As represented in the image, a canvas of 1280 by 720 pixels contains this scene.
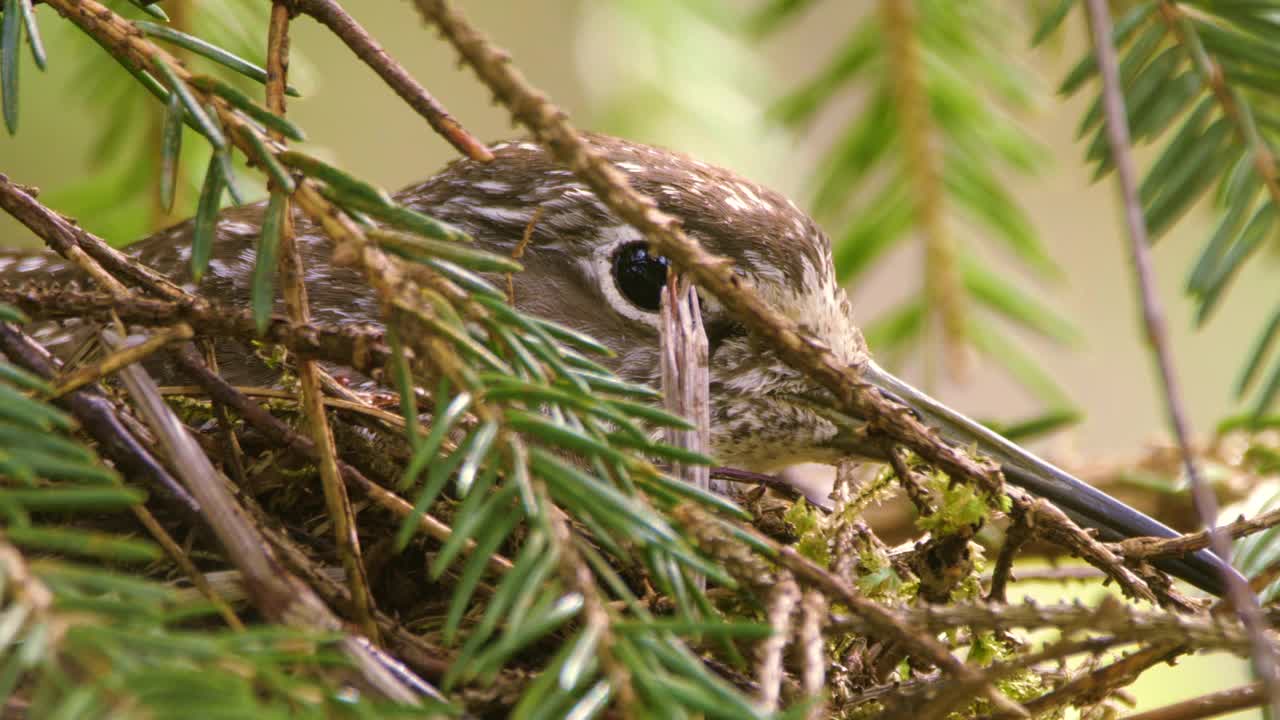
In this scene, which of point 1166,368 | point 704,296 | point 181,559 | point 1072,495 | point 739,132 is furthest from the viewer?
point 739,132

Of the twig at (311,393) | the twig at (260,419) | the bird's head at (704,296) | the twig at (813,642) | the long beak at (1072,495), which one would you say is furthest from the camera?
the bird's head at (704,296)

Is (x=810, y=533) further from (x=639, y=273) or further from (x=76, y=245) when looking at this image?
(x=76, y=245)

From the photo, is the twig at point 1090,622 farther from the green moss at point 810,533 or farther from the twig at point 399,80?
the twig at point 399,80

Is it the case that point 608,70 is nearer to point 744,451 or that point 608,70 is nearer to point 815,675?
point 744,451

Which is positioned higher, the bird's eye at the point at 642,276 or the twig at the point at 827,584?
the bird's eye at the point at 642,276

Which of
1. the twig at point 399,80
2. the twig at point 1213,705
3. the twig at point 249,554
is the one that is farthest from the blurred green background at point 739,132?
the twig at point 1213,705

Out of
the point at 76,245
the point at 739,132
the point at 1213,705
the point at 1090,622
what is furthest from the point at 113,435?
the point at 739,132

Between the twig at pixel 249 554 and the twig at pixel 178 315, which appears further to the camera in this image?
the twig at pixel 178 315
